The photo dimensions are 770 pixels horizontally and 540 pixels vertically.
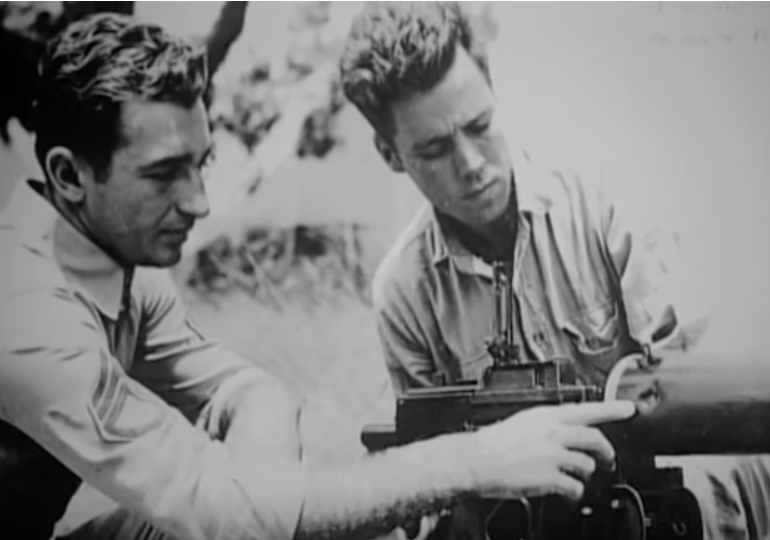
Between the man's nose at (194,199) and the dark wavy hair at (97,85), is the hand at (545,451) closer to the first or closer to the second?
the man's nose at (194,199)

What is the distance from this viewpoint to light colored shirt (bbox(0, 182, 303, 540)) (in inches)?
63.4

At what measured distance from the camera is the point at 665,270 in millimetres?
1720

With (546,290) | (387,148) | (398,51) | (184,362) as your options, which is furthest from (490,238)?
(184,362)

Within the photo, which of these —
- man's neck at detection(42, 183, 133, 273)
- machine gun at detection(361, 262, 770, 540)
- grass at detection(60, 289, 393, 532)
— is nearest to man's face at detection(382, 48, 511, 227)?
machine gun at detection(361, 262, 770, 540)

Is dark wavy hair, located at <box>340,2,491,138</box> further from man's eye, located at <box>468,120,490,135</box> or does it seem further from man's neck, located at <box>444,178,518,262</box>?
man's neck, located at <box>444,178,518,262</box>

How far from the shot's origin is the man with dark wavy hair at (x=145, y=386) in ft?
5.29

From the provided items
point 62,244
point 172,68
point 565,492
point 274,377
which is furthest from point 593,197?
point 62,244

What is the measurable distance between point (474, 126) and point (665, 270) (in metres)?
0.44

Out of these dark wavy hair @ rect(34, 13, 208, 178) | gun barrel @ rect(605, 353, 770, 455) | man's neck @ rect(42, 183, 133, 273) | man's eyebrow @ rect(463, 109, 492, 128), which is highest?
dark wavy hair @ rect(34, 13, 208, 178)

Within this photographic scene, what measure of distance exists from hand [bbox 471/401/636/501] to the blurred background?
201 millimetres

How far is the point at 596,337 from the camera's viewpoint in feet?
5.56

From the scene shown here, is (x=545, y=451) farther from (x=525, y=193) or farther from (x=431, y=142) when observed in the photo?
(x=431, y=142)

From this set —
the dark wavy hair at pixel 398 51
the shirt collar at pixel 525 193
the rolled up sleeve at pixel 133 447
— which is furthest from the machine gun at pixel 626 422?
the dark wavy hair at pixel 398 51

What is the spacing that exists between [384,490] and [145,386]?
45 cm
